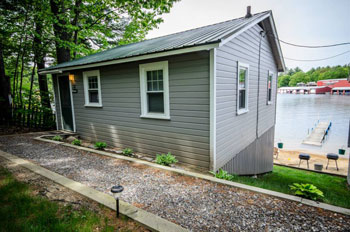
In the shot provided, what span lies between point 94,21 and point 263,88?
40.1 ft

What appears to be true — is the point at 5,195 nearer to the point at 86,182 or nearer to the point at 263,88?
the point at 86,182

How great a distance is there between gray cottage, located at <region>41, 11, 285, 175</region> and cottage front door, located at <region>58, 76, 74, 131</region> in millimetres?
44

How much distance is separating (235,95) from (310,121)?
3041 centimetres

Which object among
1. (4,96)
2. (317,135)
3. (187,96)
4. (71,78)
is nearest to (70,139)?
(71,78)

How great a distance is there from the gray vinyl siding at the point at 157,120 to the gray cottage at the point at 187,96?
2cm

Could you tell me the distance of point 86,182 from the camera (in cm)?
366

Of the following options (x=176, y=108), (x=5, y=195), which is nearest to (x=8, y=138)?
(x=5, y=195)

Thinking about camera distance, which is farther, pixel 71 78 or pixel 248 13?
pixel 71 78

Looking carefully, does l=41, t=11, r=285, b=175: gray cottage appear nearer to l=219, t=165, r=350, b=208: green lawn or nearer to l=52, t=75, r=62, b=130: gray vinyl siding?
l=52, t=75, r=62, b=130: gray vinyl siding

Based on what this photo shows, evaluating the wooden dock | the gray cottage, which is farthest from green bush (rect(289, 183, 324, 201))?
the wooden dock

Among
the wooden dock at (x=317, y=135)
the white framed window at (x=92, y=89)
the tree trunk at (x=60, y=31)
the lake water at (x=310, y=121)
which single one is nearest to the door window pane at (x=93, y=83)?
the white framed window at (x=92, y=89)

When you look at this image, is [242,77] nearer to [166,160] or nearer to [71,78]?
[166,160]

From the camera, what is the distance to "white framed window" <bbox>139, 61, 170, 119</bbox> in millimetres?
5020

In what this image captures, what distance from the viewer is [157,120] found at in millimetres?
5367
